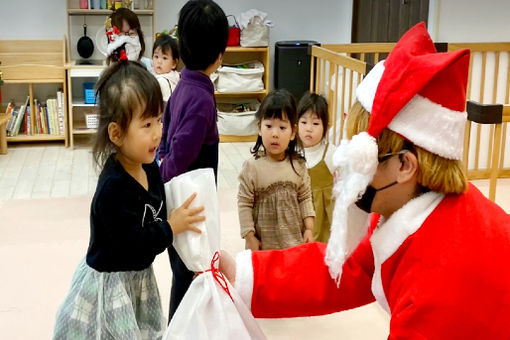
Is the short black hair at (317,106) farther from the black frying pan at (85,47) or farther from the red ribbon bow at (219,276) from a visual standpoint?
the black frying pan at (85,47)

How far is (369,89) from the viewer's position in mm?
1329

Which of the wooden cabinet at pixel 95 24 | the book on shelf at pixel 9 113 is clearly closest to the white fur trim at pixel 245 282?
the book on shelf at pixel 9 113

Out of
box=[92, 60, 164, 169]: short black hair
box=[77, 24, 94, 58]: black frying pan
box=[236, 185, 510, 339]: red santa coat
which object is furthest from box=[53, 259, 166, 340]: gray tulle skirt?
box=[77, 24, 94, 58]: black frying pan

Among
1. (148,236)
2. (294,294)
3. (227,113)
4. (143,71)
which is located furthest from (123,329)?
(227,113)

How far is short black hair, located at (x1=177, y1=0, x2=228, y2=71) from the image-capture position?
2297 mm

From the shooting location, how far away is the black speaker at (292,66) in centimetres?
614

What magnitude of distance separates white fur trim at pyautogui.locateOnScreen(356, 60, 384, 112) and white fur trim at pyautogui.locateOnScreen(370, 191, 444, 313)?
8.2 inches

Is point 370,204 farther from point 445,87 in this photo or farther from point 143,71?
point 143,71

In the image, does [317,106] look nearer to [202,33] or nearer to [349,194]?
[202,33]

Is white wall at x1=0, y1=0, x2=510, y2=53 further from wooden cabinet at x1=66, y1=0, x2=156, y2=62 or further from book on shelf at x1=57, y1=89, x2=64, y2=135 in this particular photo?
book on shelf at x1=57, y1=89, x2=64, y2=135

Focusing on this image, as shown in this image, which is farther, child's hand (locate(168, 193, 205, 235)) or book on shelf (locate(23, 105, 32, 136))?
book on shelf (locate(23, 105, 32, 136))

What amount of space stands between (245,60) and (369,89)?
5185 millimetres

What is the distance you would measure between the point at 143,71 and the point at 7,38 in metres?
4.76

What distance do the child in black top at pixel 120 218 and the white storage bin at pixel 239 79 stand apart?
4.22m
